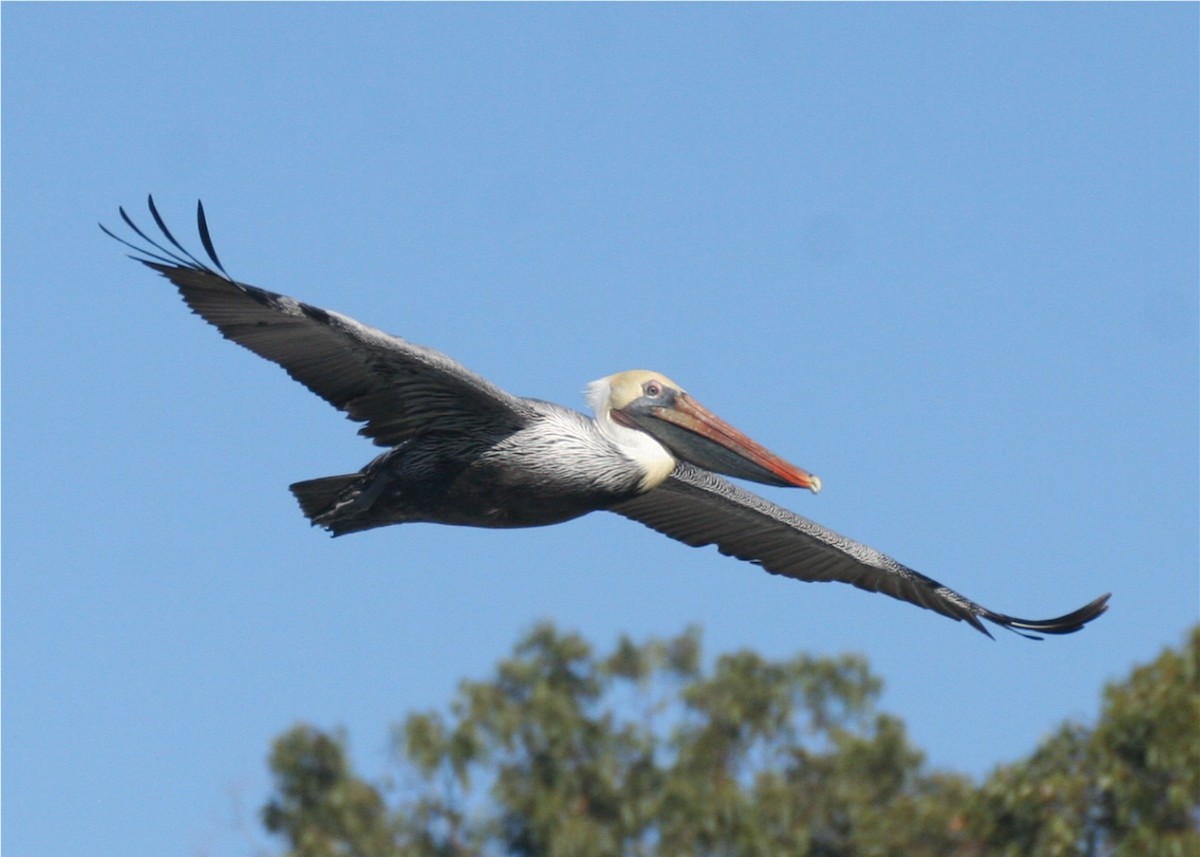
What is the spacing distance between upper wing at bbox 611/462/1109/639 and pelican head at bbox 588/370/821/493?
0.76 m

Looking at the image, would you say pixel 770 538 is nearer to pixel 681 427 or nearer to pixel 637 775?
pixel 681 427

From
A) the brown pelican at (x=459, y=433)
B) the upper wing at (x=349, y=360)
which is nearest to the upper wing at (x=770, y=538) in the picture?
the brown pelican at (x=459, y=433)

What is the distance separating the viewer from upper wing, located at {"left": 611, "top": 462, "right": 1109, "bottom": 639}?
12.8 meters

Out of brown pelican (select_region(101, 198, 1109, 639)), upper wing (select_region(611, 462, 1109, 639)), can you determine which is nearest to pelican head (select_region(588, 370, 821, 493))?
brown pelican (select_region(101, 198, 1109, 639))

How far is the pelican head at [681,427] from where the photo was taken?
1188 centimetres

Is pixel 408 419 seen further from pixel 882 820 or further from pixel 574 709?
pixel 574 709

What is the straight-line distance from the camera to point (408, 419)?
445 inches

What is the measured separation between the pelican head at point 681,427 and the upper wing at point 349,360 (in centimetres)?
86

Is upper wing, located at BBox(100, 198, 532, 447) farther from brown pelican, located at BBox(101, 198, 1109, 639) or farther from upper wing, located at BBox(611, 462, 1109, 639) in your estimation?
upper wing, located at BBox(611, 462, 1109, 639)

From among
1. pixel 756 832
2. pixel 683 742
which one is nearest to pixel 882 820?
pixel 756 832

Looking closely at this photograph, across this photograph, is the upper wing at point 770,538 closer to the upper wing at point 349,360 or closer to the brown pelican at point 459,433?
the brown pelican at point 459,433

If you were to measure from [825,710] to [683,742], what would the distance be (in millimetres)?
1799

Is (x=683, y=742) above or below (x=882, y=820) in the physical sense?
above

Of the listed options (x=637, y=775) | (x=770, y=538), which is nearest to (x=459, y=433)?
(x=770, y=538)
